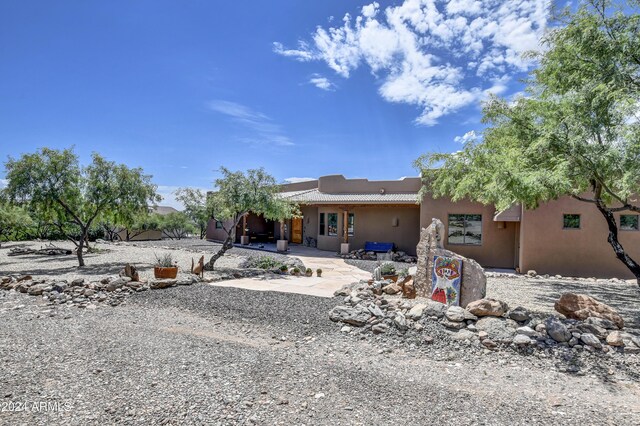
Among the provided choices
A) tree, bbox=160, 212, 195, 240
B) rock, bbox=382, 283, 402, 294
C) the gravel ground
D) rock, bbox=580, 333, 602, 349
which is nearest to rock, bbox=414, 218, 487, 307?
rock, bbox=382, 283, 402, 294

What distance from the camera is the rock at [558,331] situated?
16.3 feet

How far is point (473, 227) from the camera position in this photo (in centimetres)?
1514

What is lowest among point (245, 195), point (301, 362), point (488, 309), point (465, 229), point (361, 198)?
point (301, 362)

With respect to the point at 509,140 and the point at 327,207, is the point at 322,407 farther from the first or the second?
the point at 327,207

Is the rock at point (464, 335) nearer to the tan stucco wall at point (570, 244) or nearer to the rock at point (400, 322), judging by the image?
the rock at point (400, 322)

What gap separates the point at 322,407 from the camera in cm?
340

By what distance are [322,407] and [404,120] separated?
57.7 ft

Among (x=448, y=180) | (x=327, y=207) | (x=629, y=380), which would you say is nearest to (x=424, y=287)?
(x=629, y=380)

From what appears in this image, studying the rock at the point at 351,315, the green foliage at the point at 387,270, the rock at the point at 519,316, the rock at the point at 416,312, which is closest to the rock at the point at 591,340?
the rock at the point at 519,316

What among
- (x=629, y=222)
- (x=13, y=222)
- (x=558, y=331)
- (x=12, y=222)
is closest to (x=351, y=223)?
(x=629, y=222)

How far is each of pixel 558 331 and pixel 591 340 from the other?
400mm

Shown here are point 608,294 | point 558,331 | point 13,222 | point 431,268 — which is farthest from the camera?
point 13,222

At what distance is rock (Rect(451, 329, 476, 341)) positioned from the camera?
5.25m

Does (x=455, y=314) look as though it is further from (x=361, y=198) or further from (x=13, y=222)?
(x=13, y=222)
